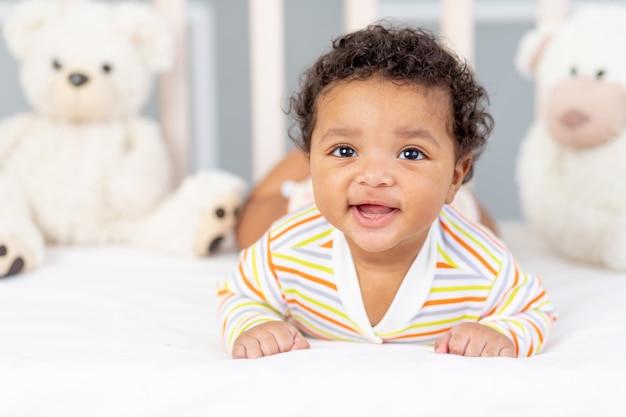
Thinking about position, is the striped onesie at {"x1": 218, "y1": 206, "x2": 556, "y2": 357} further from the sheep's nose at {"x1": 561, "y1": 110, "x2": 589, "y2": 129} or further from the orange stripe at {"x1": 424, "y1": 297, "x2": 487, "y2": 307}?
the sheep's nose at {"x1": 561, "y1": 110, "x2": 589, "y2": 129}

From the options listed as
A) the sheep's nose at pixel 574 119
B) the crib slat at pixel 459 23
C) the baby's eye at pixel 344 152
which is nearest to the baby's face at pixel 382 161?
the baby's eye at pixel 344 152

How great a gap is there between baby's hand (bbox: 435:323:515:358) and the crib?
0.8 inches

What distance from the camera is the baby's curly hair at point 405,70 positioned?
810mm

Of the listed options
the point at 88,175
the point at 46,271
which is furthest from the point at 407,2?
the point at 46,271

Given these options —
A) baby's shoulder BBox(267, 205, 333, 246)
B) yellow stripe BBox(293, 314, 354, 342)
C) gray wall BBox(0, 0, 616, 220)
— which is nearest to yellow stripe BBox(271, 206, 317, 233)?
baby's shoulder BBox(267, 205, 333, 246)

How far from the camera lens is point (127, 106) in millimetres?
1469

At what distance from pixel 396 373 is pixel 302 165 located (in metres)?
0.66

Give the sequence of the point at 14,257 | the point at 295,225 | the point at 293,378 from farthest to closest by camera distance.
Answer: the point at 14,257 < the point at 295,225 < the point at 293,378

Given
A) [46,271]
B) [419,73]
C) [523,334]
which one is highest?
[419,73]

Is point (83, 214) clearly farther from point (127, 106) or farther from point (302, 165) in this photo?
point (302, 165)

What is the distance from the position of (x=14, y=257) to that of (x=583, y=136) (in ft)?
2.86

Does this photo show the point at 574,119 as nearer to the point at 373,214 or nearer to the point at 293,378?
the point at 373,214

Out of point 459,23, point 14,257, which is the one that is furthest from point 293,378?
point 459,23

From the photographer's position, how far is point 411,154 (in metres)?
0.80
